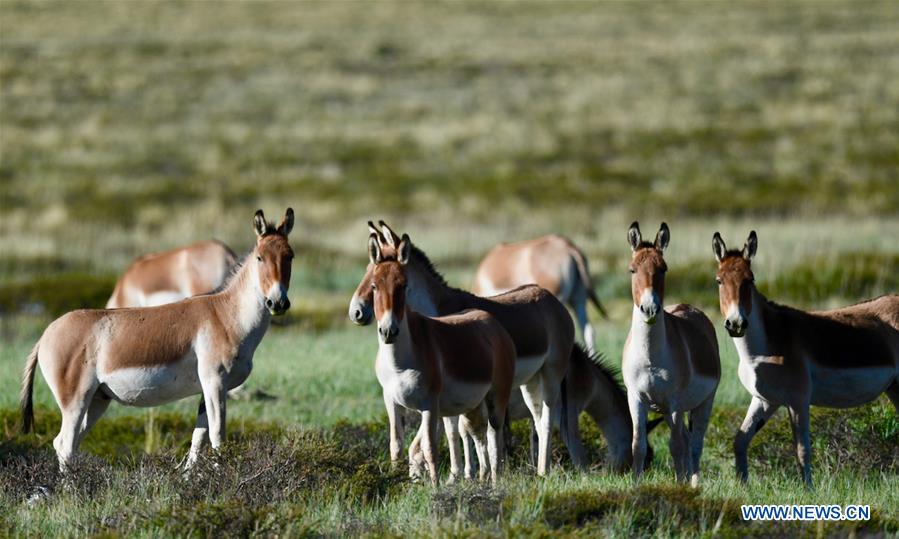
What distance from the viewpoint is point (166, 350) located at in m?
11.3

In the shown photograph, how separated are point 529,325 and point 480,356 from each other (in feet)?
5.15

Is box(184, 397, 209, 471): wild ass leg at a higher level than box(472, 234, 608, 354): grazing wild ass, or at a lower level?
lower

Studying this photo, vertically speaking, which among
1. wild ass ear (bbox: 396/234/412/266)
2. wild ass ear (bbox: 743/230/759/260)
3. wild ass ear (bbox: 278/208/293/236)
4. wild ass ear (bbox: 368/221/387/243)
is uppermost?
wild ass ear (bbox: 278/208/293/236)

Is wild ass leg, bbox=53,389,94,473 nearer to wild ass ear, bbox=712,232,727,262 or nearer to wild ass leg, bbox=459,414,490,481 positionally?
wild ass leg, bbox=459,414,490,481

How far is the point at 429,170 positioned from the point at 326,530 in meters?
37.2

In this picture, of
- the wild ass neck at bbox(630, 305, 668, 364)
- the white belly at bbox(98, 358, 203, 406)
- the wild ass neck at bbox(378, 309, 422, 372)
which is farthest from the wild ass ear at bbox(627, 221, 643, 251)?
the white belly at bbox(98, 358, 203, 406)

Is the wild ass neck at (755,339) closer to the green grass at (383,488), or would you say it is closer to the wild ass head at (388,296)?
the green grass at (383,488)

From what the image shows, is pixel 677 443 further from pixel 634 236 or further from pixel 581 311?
pixel 581 311

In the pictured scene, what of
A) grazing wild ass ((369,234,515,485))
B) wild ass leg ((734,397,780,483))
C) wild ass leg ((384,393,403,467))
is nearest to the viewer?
grazing wild ass ((369,234,515,485))

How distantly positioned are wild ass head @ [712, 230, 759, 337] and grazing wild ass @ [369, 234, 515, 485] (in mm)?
1954

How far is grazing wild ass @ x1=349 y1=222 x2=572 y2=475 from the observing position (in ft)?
39.9

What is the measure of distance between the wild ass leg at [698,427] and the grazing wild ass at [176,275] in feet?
27.2

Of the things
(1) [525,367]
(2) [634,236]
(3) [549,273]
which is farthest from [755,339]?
(3) [549,273]

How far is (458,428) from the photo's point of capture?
12.9 m
